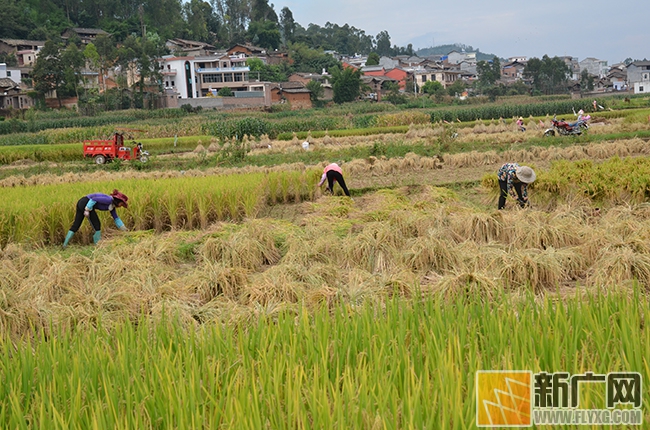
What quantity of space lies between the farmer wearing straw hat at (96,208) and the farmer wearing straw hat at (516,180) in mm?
5522

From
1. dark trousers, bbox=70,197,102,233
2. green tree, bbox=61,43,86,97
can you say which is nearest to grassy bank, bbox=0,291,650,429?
dark trousers, bbox=70,197,102,233

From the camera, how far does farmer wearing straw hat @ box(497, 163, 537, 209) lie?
9.02 m

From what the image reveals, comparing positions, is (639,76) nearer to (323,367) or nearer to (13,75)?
(13,75)

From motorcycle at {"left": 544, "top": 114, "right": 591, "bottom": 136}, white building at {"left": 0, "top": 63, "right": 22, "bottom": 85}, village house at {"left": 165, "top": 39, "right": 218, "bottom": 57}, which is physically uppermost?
village house at {"left": 165, "top": 39, "right": 218, "bottom": 57}

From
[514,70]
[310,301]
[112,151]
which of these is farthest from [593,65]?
[310,301]

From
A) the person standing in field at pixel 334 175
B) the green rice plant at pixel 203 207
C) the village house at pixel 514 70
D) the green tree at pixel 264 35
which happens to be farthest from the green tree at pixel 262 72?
the green rice plant at pixel 203 207

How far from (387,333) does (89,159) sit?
70.8 feet

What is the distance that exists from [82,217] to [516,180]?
630cm

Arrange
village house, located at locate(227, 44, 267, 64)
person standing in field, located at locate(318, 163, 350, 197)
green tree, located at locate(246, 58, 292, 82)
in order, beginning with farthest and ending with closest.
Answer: village house, located at locate(227, 44, 267, 64) < green tree, located at locate(246, 58, 292, 82) < person standing in field, located at locate(318, 163, 350, 197)

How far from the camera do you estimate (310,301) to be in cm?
538

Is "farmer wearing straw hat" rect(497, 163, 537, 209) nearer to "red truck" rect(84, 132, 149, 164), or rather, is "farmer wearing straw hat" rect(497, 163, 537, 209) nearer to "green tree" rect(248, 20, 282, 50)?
"red truck" rect(84, 132, 149, 164)

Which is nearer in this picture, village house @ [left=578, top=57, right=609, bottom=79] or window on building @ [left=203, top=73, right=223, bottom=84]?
window on building @ [left=203, top=73, right=223, bottom=84]

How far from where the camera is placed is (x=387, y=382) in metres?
2.96

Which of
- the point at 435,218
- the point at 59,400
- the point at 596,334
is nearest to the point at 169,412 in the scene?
the point at 59,400
